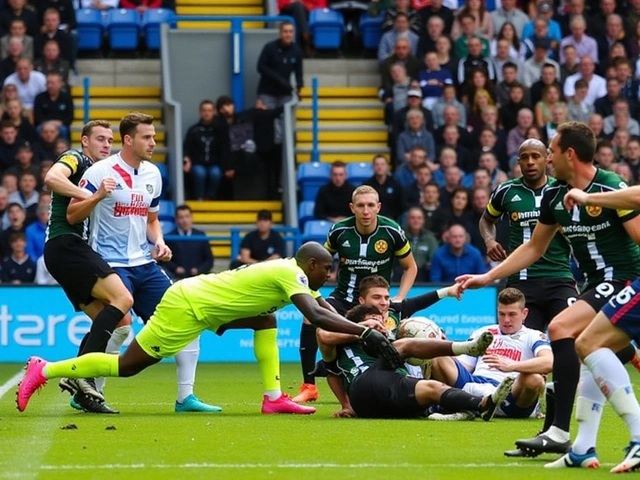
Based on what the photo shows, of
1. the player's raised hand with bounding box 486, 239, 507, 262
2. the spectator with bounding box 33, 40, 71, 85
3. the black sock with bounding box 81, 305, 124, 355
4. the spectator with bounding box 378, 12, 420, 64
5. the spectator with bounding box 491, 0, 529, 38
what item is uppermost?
the spectator with bounding box 491, 0, 529, 38

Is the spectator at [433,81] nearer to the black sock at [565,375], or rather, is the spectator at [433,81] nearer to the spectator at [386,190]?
the spectator at [386,190]

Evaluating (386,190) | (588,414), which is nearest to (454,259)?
(386,190)

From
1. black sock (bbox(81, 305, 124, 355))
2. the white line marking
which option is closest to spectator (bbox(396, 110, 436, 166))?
the white line marking

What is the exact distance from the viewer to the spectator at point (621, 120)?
73.8 ft

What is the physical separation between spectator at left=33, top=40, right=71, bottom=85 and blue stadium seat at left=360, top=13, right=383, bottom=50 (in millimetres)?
5035

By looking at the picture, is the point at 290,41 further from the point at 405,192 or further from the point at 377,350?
the point at 377,350

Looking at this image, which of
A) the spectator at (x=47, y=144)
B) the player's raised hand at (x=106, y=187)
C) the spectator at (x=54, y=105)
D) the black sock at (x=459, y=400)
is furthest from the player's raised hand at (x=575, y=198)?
the spectator at (x=54, y=105)

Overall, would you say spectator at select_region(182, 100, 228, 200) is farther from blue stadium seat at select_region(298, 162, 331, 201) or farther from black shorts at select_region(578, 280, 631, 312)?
black shorts at select_region(578, 280, 631, 312)

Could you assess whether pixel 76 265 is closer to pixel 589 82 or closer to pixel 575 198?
pixel 575 198

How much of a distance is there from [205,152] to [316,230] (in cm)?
242

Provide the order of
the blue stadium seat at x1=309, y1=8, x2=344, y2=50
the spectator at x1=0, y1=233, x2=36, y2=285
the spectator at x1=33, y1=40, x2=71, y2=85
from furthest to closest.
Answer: the blue stadium seat at x1=309, y1=8, x2=344, y2=50 → the spectator at x1=33, y1=40, x2=71, y2=85 → the spectator at x1=0, y1=233, x2=36, y2=285

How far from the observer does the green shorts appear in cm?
1088

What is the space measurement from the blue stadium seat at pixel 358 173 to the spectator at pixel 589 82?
363 cm

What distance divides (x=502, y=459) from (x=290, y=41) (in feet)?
48.3
